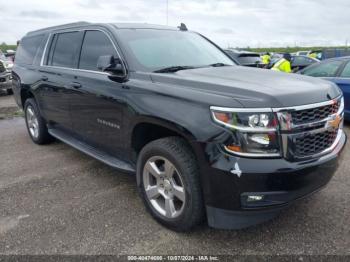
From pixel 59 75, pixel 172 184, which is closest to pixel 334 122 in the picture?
pixel 172 184

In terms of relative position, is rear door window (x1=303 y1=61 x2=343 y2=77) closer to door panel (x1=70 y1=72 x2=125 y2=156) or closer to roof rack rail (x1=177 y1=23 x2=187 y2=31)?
roof rack rail (x1=177 y1=23 x2=187 y2=31)

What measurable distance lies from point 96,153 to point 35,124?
2.34m

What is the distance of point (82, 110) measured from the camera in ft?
13.4

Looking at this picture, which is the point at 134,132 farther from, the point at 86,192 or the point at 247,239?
the point at 247,239

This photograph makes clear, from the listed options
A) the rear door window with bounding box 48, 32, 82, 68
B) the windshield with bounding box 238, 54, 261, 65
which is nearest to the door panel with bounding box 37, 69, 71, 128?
the rear door window with bounding box 48, 32, 82, 68

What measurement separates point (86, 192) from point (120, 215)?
28.7 inches

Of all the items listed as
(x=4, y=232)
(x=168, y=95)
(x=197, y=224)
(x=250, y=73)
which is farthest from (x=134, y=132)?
(x=4, y=232)

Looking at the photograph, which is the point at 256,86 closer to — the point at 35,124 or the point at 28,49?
the point at 35,124

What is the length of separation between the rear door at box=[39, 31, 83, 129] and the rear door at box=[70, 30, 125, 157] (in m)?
0.19

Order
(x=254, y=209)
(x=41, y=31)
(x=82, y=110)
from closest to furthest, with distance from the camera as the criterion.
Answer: (x=254, y=209) → (x=82, y=110) → (x=41, y=31)

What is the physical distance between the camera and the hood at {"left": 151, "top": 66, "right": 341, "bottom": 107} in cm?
248

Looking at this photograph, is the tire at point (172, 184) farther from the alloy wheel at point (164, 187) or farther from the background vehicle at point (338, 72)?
the background vehicle at point (338, 72)

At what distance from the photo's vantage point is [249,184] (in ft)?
7.93

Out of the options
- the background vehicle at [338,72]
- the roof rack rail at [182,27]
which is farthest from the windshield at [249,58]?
the roof rack rail at [182,27]
